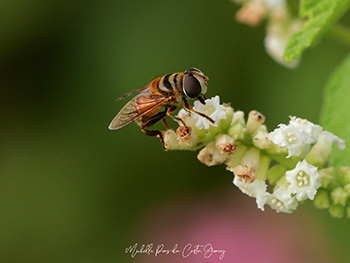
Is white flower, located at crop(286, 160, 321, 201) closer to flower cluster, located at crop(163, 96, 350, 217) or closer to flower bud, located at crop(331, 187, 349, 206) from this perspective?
flower cluster, located at crop(163, 96, 350, 217)

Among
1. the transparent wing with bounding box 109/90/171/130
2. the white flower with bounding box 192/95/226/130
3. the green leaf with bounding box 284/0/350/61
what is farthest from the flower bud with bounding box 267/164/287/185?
the transparent wing with bounding box 109/90/171/130

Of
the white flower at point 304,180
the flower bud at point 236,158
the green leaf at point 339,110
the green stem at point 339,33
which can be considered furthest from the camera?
the green stem at point 339,33

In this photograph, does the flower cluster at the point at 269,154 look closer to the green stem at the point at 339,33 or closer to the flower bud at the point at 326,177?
the flower bud at the point at 326,177

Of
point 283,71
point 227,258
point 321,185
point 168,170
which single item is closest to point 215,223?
point 227,258

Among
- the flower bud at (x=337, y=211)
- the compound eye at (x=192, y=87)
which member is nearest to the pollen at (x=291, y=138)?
the flower bud at (x=337, y=211)

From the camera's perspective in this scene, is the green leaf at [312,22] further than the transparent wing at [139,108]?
No

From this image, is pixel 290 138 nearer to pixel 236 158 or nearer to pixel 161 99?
pixel 236 158

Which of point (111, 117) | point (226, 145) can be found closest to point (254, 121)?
point (226, 145)

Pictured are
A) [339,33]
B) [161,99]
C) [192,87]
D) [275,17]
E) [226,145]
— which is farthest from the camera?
[275,17]
